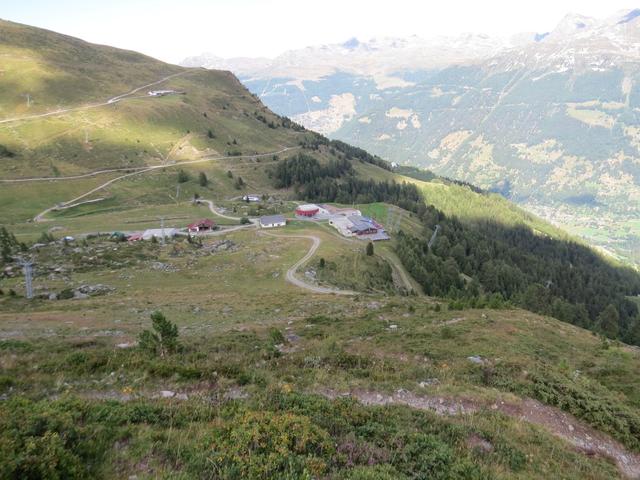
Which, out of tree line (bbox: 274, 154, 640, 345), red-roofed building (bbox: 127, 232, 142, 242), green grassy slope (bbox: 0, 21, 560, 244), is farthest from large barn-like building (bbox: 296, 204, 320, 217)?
red-roofed building (bbox: 127, 232, 142, 242)

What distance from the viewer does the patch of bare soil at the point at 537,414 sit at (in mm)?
15859

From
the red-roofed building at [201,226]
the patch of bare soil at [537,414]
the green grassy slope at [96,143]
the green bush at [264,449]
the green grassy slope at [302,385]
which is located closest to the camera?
the green bush at [264,449]

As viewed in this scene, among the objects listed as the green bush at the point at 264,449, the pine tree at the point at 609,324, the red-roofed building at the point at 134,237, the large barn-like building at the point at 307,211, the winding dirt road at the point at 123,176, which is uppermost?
the green bush at the point at 264,449

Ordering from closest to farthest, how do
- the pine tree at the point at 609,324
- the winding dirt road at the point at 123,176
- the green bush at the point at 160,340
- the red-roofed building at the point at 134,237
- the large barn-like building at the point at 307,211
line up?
the green bush at the point at 160,340 < the red-roofed building at the point at 134,237 < the pine tree at the point at 609,324 < the winding dirt road at the point at 123,176 < the large barn-like building at the point at 307,211

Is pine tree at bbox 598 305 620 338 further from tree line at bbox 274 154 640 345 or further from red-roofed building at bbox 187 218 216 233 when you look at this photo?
red-roofed building at bbox 187 218 216 233

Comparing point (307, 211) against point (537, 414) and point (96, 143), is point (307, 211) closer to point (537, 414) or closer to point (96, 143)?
point (96, 143)

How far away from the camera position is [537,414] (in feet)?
57.9

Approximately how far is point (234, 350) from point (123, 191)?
117 m

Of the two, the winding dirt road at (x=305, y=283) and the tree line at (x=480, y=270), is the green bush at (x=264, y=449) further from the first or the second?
the tree line at (x=480, y=270)

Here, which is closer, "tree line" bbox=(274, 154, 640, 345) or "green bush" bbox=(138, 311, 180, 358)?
"green bush" bbox=(138, 311, 180, 358)

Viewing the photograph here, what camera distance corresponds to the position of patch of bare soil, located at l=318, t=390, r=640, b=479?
52.0ft

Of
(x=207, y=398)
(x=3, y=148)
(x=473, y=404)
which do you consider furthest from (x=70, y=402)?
(x=3, y=148)

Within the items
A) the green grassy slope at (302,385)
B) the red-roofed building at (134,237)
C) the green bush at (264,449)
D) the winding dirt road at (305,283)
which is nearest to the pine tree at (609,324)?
the green grassy slope at (302,385)

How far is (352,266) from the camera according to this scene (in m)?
73.4
